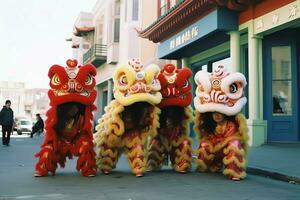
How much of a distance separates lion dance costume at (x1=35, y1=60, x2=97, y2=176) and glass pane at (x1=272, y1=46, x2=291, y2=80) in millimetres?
7494

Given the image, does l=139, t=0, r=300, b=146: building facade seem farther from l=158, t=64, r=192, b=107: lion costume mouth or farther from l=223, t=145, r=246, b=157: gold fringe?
l=223, t=145, r=246, b=157: gold fringe

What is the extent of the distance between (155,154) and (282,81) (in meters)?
6.61

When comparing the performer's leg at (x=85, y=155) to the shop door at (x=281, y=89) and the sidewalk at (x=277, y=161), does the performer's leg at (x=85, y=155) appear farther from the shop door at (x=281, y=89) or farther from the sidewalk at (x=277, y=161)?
the shop door at (x=281, y=89)

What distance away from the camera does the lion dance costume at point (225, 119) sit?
20.9ft

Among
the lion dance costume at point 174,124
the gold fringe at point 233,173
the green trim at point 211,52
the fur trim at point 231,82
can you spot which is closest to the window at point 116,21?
the green trim at point 211,52

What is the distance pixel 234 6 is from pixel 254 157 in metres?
5.06

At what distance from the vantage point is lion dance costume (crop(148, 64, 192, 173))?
23.2 feet

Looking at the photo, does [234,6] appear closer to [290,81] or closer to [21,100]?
[290,81]

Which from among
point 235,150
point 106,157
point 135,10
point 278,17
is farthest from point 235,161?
point 135,10

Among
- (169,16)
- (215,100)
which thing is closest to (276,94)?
(169,16)

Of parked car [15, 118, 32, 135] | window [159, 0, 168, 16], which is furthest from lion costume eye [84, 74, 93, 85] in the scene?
parked car [15, 118, 32, 135]

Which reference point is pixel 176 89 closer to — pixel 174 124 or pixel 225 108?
pixel 174 124

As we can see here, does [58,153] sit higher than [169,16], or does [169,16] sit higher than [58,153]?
[169,16]

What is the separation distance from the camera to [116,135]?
6660mm
